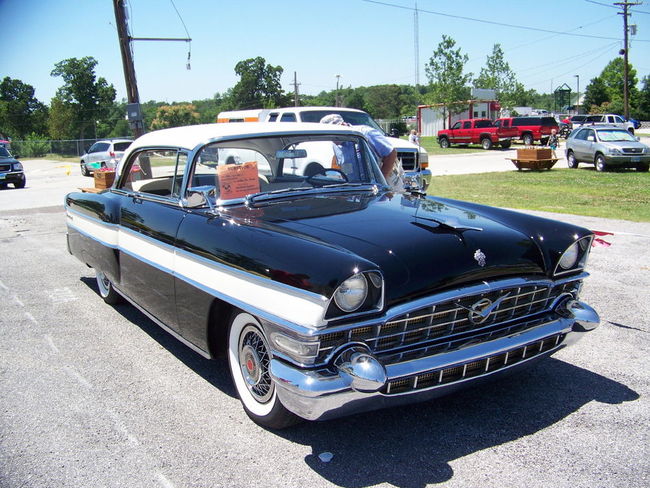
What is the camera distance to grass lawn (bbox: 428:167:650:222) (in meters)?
10.8

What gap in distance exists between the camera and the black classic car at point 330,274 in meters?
2.61

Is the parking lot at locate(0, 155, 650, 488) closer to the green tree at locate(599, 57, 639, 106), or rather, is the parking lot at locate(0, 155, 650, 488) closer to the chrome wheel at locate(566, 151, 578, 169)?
the chrome wheel at locate(566, 151, 578, 169)

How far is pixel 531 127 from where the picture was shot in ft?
111

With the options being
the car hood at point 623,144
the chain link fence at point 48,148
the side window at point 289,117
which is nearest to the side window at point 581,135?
the car hood at point 623,144

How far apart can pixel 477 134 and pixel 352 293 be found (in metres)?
33.8

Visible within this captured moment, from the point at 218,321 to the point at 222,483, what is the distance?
3.13ft

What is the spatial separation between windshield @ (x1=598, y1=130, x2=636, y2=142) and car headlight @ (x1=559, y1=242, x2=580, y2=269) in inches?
687

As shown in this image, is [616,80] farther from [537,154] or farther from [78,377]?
[78,377]

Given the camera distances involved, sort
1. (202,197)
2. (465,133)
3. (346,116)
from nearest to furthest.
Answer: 1. (202,197)
2. (346,116)
3. (465,133)

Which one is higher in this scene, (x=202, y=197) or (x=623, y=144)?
(x=202, y=197)

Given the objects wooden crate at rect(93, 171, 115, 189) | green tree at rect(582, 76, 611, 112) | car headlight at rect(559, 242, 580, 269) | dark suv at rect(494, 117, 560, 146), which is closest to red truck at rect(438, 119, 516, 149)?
dark suv at rect(494, 117, 560, 146)

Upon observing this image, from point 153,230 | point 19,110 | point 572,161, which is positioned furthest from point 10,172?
point 19,110

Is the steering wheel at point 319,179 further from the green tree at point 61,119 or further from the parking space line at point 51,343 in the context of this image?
the green tree at point 61,119

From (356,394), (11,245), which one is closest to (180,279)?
(356,394)
